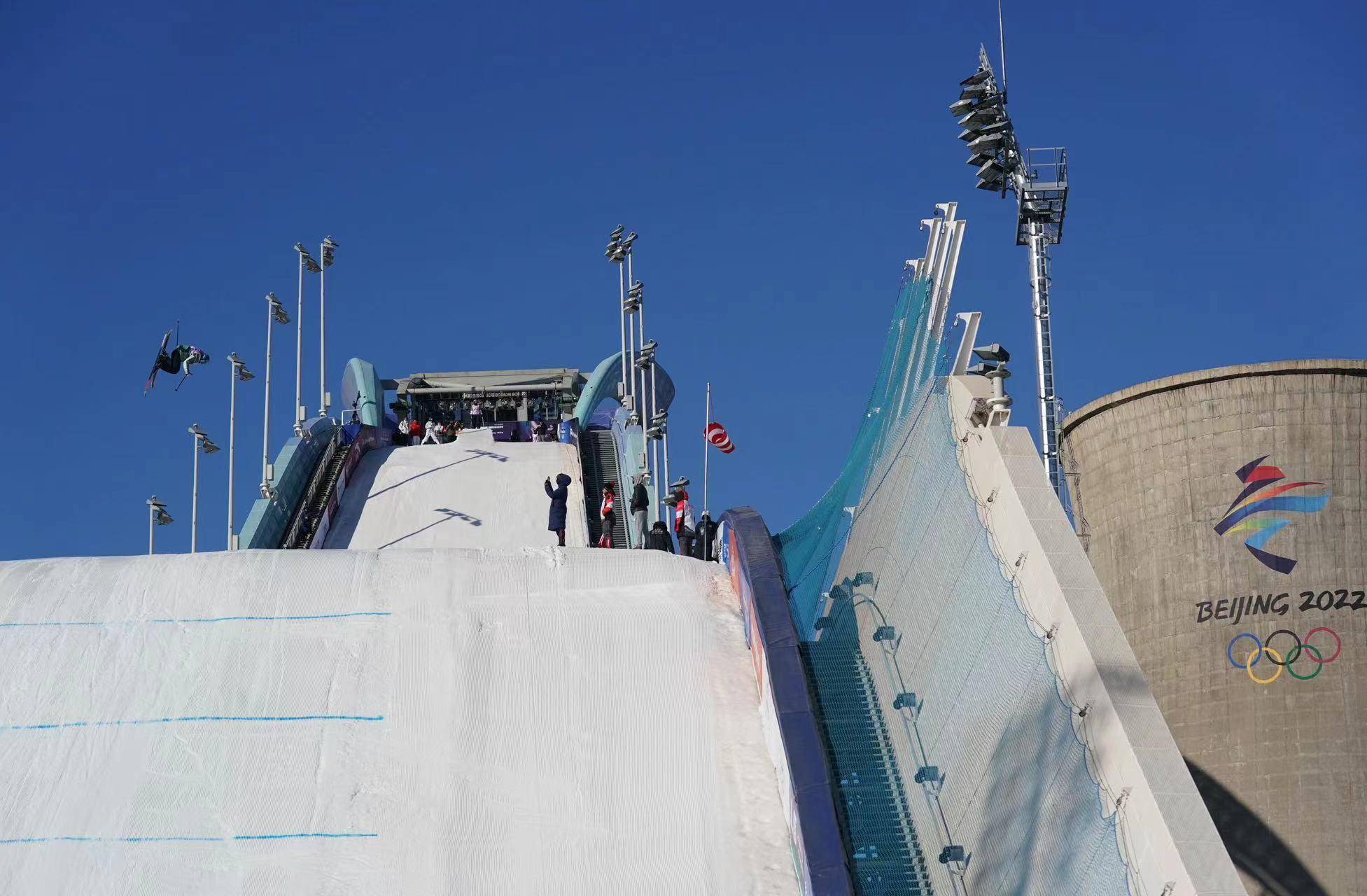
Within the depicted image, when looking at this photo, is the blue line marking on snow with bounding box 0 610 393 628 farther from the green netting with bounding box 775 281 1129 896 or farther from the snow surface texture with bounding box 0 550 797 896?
the green netting with bounding box 775 281 1129 896

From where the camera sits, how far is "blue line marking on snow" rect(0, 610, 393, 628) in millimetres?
13219

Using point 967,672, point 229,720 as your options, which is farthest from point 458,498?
point 967,672

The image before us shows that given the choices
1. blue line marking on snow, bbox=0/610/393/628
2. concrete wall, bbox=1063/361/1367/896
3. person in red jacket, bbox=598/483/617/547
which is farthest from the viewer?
concrete wall, bbox=1063/361/1367/896

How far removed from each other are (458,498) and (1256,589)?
1106 centimetres

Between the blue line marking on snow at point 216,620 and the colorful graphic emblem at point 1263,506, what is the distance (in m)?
13.7

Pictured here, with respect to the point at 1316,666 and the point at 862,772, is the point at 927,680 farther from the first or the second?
the point at 1316,666

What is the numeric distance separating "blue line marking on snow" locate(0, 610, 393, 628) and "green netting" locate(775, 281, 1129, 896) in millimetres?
3435

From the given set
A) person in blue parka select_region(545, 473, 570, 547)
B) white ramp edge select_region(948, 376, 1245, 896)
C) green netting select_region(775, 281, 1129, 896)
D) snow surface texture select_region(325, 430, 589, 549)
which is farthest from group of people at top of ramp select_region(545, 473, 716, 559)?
white ramp edge select_region(948, 376, 1245, 896)

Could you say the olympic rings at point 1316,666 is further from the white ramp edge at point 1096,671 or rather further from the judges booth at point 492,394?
the judges booth at point 492,394

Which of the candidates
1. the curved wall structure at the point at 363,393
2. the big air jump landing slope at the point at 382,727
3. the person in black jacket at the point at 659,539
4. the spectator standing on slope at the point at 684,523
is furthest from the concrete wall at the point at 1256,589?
the curved wall structure at the point at 363,393

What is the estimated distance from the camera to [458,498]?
25.7 meters

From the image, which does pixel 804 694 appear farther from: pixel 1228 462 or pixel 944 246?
pixel 1228 462

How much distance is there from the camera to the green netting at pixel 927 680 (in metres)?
9.41

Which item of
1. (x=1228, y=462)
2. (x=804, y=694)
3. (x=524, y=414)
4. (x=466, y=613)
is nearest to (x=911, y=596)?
(x=804, y=694)
